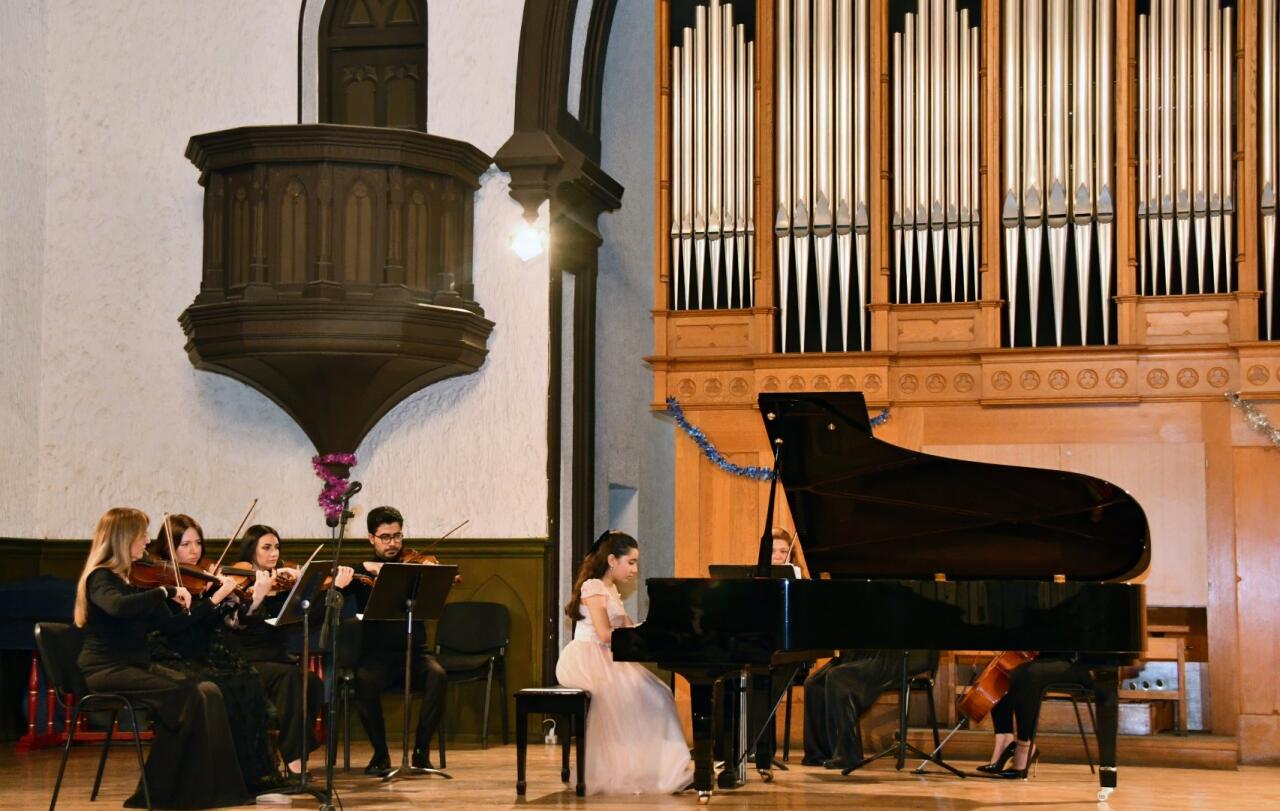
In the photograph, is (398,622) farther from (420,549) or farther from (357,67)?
(357,67)

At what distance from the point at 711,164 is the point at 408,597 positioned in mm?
3783

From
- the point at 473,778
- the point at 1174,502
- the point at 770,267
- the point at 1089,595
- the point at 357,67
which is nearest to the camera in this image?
the point at 1089,595

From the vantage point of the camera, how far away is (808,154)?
399 inches

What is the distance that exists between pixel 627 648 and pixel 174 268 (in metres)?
5.08

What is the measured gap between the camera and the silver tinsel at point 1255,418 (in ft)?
30.3

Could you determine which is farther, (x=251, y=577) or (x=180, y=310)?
(x=180, y=310)

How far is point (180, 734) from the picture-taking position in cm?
676

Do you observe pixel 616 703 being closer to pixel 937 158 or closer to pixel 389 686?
pixel 389 686

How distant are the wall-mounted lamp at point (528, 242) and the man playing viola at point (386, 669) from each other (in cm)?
229

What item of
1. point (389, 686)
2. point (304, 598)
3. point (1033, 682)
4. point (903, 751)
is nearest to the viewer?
point (304, 598)

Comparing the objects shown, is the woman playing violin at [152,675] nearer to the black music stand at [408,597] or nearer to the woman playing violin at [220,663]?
the woman playing violin at [220,663]

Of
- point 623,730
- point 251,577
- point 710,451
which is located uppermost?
point 710,451

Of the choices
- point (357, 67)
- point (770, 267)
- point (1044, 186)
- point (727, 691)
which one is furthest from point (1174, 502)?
point (357, 67)

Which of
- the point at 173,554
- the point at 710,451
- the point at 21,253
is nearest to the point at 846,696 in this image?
the point at 710,451
